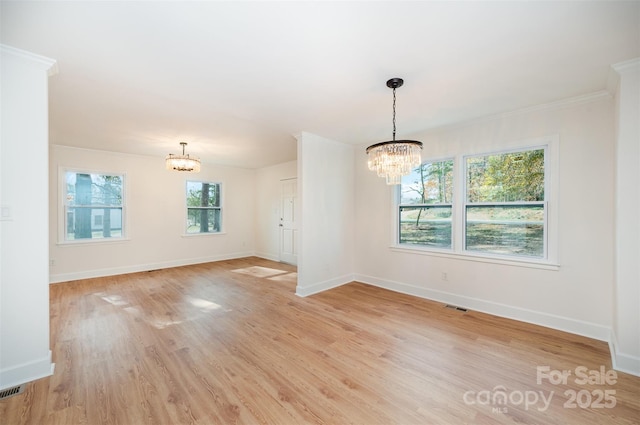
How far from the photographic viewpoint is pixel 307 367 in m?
2.29

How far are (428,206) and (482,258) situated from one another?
106 centimetres

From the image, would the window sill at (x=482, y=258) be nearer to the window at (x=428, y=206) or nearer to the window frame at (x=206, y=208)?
the window at (x=428, y=206)

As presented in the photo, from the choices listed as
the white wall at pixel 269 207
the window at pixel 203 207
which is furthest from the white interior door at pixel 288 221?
the window at pixel 203 207

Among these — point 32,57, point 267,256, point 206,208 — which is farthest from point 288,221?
point 32,57

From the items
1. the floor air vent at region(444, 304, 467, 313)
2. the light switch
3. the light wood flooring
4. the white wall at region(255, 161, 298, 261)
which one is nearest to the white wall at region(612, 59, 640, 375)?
the light wood flooring

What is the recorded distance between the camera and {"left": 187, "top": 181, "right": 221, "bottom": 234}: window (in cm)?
663

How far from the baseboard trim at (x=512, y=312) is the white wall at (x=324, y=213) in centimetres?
101

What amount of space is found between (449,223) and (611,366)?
83.1 inches

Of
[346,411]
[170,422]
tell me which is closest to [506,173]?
[346,411]

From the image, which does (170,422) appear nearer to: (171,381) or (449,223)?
(171,381)

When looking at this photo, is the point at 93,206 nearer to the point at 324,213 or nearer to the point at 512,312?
the point at 324,213

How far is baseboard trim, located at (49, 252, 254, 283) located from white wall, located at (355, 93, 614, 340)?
209 inches

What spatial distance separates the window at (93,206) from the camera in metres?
5.11

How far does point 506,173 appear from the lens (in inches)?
135
